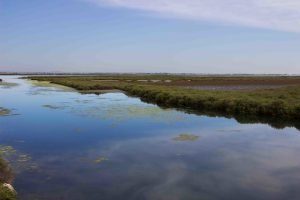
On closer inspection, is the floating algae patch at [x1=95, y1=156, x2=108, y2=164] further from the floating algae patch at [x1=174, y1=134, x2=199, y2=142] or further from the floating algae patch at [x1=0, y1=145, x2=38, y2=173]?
the floating algae patch at [x1=174, y1=134, x2=199, y2=142]

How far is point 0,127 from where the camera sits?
2278cm

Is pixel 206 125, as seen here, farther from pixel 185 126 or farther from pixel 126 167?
pixel 126 167

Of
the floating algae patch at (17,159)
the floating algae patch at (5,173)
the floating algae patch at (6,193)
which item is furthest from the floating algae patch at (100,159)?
the floating algae patch at (6,193)

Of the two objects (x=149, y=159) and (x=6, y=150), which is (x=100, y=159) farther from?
(x=6, y=150)

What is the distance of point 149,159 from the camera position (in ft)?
50.7

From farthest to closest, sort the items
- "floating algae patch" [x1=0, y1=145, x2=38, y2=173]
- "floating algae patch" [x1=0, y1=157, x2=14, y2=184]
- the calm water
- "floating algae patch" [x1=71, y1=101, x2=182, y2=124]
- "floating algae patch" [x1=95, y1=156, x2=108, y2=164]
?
"floating algae patch" [x1=71, y1=101, x2=182, y2=124], "floating algae patch" [x1=95, y1=156, x2=108, y2=164], "floating algae patch" [x1=0, y1=145, x2=38, y2=173], "floating algae patch" [x1=0, y1=157, x2=14, y2=184], the calm water

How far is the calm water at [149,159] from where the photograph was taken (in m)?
11.6

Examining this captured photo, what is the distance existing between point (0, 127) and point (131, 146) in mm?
9418

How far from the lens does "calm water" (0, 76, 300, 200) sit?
11.6m

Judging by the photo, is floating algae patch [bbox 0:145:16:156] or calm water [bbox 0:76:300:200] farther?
floating algae patch [bbox 0:145:16:156]

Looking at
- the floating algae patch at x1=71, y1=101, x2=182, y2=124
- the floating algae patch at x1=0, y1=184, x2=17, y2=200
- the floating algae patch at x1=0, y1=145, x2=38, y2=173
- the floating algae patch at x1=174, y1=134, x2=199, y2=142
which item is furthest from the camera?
the floating algae patch at x1=71, y1=101, x2=182, y2=124

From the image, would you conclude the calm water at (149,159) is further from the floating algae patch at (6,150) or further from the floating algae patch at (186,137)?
the floating algae patch at (186,137)

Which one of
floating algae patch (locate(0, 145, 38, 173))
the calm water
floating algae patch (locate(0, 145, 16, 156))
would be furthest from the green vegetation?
floating algae patch (locate(0, 145, 16, 156))

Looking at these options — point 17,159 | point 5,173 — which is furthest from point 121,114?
point 5,173
